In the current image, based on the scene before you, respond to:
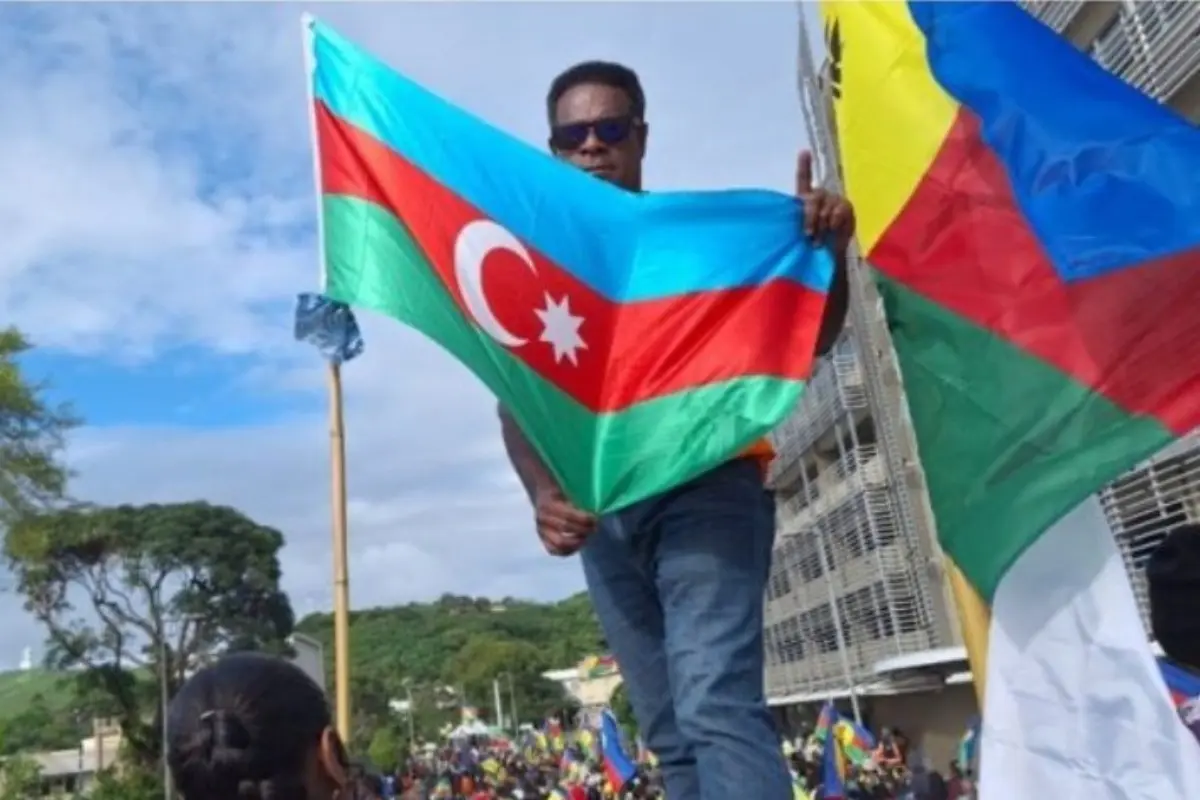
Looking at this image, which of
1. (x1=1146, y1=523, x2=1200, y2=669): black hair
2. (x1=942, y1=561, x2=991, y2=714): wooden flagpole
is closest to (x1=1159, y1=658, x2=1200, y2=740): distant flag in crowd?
(x1=1146, y1=523, x2=1200, y2=669): black hair

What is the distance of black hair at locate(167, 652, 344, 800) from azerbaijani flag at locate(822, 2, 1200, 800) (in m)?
1.05

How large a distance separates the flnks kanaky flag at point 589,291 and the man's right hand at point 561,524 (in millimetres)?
31

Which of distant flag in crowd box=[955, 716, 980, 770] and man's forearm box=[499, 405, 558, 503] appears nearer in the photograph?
man's forearm box=[499, 405, 558, 503]

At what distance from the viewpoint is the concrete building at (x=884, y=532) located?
1788 cm

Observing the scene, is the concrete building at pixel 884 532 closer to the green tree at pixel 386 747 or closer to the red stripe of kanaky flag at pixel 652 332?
the red stripe of kanaky flag at pixel 652 332

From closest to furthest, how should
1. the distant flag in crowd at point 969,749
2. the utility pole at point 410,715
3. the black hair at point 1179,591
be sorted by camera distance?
the black hair at point 1179,591 < the distant flag in crowd at point 969,749 < the utility pole at point 410,715

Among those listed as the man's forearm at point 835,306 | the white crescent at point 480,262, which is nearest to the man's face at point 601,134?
the white crescent at point 480,262

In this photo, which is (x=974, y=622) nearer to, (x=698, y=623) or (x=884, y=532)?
(x=698, y=623)

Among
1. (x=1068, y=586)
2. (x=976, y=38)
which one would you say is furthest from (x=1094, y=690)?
(x=976, y=38)

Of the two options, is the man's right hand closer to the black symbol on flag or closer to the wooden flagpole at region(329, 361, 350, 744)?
the wooden flagpole at region(329, 361, 350, 744)

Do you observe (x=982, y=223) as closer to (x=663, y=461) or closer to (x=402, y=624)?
(x=663, y=461)

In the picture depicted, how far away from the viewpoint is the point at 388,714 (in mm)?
85000

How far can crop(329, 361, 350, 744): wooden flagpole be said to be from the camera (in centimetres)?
293

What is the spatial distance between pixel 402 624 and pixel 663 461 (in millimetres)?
127584
